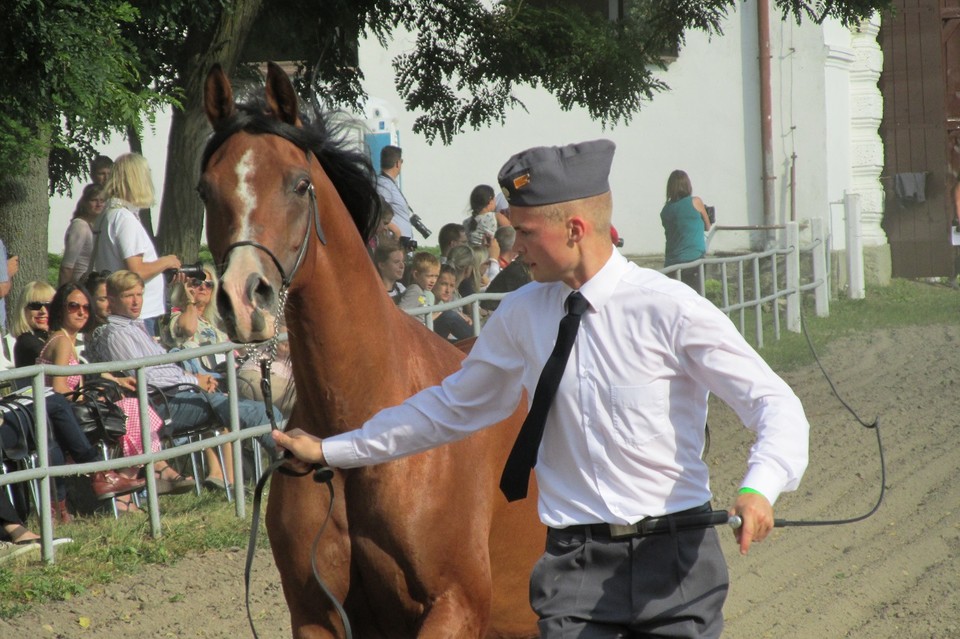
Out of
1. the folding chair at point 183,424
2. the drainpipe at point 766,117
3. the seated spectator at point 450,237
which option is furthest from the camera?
the drainpipe at point 766,117

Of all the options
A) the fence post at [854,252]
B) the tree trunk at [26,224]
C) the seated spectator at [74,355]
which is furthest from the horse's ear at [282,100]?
the fence post at [854,252]

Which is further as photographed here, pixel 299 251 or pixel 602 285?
pixel 299 251

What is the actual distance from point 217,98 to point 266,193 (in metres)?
0.50

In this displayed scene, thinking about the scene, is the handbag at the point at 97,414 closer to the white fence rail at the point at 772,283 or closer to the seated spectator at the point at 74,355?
the seated spectator at the point at 74,355

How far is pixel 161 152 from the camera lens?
19922mm

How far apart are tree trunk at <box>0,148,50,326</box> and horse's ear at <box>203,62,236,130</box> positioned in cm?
679

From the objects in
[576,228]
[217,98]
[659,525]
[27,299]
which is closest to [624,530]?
[659,525]

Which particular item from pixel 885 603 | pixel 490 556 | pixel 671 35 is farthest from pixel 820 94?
pixel 490 556

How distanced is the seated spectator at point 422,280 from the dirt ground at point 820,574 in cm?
251

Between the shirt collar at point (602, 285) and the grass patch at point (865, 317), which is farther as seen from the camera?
the grass patch at point (865, 317)

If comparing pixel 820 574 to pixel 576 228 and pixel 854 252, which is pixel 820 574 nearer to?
pixel 576 228

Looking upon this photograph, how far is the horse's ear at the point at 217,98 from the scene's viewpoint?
13.6 ft

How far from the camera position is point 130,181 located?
8.90 meters

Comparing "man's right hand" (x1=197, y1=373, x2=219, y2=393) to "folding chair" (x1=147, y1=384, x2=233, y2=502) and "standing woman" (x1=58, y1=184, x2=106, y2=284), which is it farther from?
"standing woman" (x1=58, y1=184, x2=106, y2=284)
